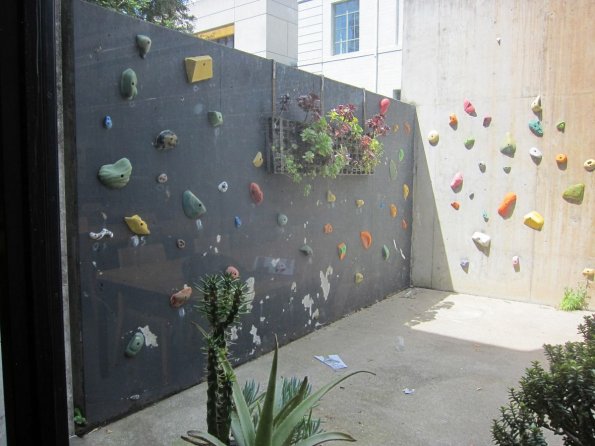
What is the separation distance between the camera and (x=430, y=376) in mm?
3426

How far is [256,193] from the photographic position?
3.57 m

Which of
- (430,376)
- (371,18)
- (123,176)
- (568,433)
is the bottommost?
(430,376)

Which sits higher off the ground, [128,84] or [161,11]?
[161,11]

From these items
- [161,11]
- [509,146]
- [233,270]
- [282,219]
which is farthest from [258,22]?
[233,270]

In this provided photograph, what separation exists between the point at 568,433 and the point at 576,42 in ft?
15.1

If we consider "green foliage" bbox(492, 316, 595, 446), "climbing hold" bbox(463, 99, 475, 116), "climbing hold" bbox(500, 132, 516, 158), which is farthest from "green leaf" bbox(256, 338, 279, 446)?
"climbing hold" bbox(463, 99, 475, 116)

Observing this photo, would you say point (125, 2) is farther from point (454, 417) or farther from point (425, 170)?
point (454, 417)

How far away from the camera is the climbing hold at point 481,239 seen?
5.56 metres

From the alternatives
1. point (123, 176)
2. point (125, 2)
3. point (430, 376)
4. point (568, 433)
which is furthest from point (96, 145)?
point (125, 2)

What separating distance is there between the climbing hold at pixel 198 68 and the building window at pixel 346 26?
8830 mm

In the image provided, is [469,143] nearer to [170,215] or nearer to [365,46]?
[170,215]

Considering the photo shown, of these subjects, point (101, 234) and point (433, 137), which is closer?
point (101, 234)

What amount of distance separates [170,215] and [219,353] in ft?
4.75

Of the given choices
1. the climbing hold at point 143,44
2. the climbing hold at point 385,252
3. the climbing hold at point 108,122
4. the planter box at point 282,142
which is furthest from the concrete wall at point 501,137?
the climbing hold at point 108,122
